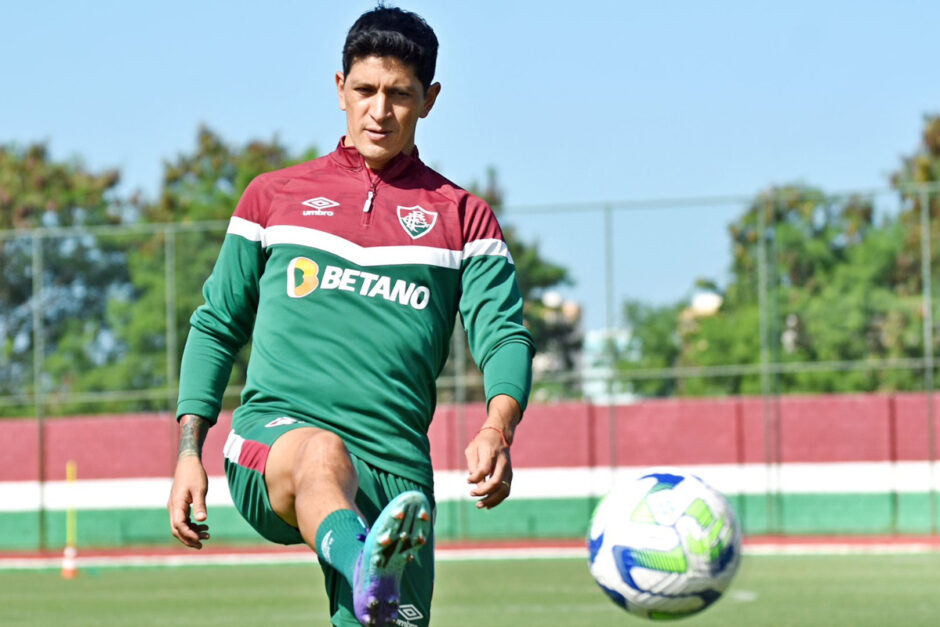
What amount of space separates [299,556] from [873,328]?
31.8 feet

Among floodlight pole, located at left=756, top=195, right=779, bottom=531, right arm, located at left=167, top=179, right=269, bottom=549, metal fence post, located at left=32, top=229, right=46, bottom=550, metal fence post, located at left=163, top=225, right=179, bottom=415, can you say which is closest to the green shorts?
right arm, located at left=167, top=179, right=269, bottom=549

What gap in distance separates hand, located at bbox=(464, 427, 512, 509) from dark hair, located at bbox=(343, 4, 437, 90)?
1.07 metres

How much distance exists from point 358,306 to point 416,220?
31 cm

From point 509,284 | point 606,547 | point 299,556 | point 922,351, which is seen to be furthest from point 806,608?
point 922,351

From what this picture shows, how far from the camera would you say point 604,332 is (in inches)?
1019

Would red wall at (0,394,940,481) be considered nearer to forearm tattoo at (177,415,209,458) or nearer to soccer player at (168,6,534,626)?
soccer player at (168,6,534,626)

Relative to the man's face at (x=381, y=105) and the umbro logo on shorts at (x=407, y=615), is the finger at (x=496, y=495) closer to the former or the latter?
the umbro logo on shorts at (x=407, y=615)

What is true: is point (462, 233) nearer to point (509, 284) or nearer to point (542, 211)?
point (509, 284)

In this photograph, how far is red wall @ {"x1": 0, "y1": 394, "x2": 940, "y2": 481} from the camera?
24.5 meters

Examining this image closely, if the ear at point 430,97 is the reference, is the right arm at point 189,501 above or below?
below

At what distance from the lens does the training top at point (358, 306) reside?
423 centimetres

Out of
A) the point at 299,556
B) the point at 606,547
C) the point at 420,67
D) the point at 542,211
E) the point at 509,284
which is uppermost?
the point at 542,211

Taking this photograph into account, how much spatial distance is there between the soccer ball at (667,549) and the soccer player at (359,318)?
6.98ft

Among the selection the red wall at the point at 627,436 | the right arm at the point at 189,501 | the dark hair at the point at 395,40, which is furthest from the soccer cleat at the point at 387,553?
the red wall at the point at 627,436
